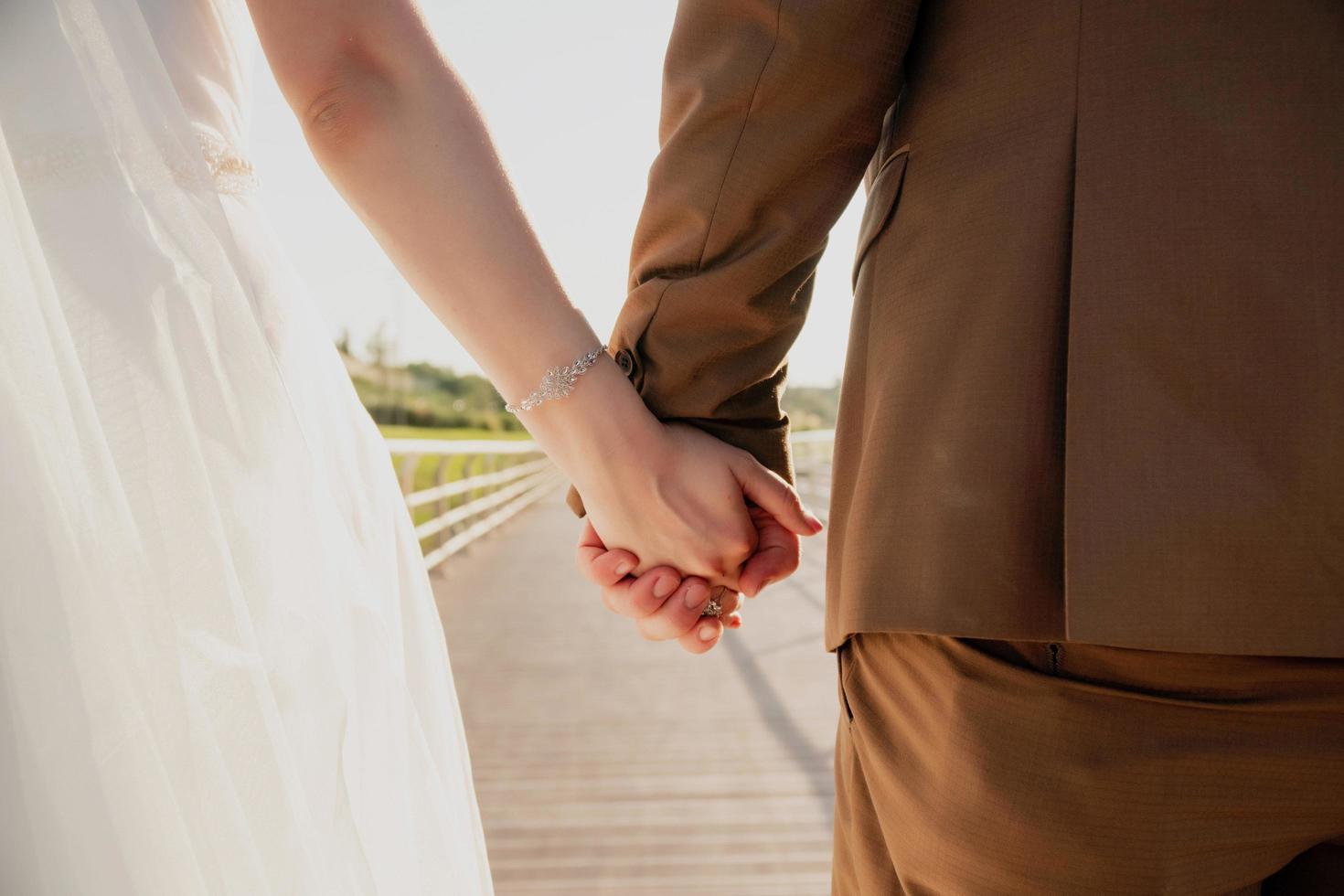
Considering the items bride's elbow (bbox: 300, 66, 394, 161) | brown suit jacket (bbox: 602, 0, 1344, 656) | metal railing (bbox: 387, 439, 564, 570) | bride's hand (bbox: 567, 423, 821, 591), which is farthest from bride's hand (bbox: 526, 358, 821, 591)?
metal railing (bbox: 387, 439, 564, 570)

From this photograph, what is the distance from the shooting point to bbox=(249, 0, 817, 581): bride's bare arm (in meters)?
0.94

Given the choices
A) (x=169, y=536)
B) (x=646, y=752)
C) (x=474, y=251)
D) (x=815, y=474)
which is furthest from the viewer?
(x=815, y=474)

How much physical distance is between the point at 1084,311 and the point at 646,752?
3.05m

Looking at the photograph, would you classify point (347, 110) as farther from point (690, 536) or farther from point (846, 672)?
point (846, 672)

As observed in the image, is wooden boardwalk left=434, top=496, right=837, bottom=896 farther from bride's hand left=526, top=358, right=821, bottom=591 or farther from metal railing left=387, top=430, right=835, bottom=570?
bride's hand left=526, top=358, right=821, bottom=591

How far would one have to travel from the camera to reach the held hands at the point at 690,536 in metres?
1.09

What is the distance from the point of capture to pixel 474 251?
99 centimetres

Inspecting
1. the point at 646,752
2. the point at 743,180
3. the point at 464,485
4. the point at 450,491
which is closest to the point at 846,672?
the point at 743,180

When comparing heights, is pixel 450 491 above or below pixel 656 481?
below

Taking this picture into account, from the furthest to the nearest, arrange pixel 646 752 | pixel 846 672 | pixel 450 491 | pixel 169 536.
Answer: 1. pixel 450 491
2. pixel 646 752
3. pixel 846 672
4. pixel 169 536

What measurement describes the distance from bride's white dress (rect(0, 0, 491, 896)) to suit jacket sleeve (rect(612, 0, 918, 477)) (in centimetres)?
36

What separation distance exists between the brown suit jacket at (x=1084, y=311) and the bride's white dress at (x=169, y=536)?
414mm

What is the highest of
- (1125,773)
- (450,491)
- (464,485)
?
(1125,773)

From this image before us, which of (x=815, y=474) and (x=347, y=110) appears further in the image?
(x=815, y=474)
